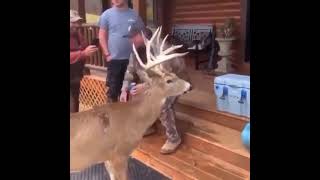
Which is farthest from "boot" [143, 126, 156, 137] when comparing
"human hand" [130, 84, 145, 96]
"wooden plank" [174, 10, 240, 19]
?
"wooden plank" [174, 10, 240, 19]

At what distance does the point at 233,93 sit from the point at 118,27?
459 mm

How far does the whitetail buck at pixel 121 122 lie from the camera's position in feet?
3.46

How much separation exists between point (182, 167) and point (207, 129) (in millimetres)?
163

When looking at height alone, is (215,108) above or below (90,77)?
below

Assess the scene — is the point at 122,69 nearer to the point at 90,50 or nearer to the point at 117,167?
the point at 90,50

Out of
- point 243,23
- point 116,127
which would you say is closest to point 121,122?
point 116,127

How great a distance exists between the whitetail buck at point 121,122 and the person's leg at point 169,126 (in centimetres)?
3

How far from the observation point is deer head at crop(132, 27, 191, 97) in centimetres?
111
